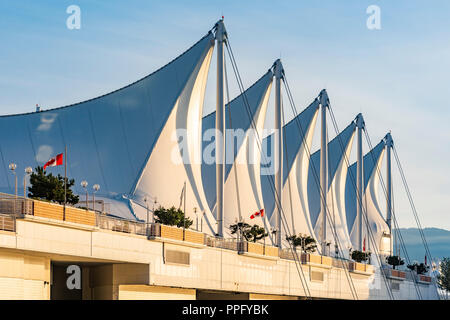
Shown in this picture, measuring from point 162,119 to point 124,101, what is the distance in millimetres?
3871

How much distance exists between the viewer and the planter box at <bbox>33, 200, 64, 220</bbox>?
29609 mm

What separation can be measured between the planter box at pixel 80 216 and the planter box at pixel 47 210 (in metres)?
0.49

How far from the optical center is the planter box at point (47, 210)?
29.6 m

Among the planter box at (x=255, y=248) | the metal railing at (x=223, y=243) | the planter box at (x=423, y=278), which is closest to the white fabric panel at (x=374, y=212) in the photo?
the planter box at (x=423, y=278)

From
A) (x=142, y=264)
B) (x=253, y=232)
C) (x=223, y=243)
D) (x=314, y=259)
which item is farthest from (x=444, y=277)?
(x=142, y=264)

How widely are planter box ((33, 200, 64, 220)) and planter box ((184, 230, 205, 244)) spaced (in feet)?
30.8

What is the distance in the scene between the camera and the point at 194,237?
40.0 meters

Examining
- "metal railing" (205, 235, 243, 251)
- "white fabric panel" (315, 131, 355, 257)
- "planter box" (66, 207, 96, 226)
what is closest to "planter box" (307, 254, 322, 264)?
"metal railing" (205, 235, 243, 251)

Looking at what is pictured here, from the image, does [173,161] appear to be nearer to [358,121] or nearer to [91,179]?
[91,179]

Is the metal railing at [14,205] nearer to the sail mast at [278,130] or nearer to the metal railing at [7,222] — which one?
the metal railing at [7,222]
